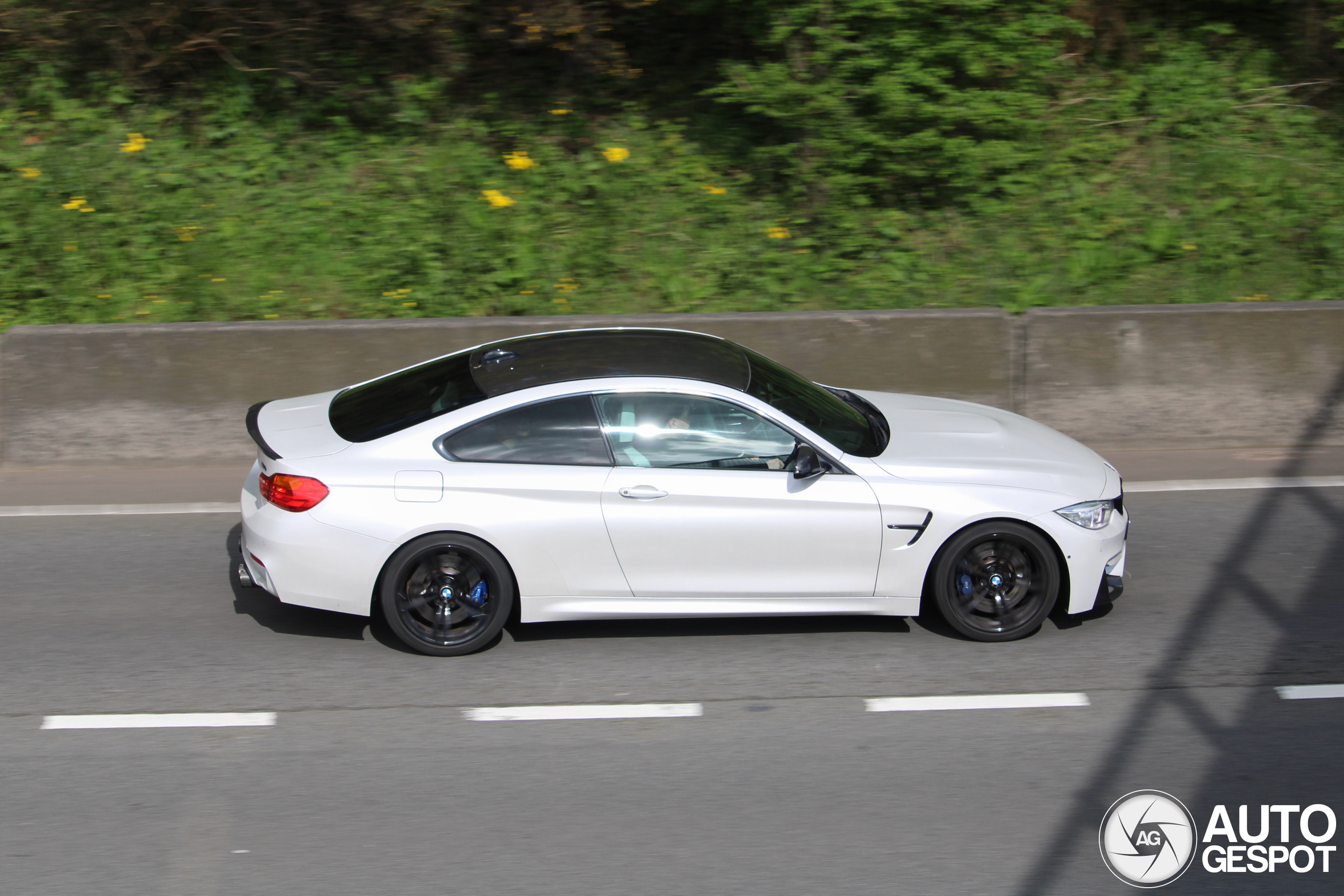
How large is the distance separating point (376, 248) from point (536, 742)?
21.7ft

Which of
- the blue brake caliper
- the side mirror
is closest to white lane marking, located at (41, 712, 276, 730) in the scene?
the blue brake caliper

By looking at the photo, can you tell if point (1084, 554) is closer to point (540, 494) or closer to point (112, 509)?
point (540, 494)

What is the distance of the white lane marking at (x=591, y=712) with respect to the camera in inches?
210

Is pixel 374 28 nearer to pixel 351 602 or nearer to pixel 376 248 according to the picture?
pixel 376 248

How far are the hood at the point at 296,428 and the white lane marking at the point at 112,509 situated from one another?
1.73 metres

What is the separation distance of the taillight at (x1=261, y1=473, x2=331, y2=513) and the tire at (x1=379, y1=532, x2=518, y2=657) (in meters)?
0.43

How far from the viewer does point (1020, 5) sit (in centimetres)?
1123

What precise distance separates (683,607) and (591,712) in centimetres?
72

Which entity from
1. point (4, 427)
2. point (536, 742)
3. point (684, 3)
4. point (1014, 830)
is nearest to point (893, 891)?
point (1014, 830)

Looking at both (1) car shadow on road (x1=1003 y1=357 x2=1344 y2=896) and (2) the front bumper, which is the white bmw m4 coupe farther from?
(1) car shadow on road (x1=1003 y1=357 x2=1344 y2=896)

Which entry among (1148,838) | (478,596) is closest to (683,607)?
(478,596)

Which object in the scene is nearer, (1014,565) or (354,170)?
(1014,565)

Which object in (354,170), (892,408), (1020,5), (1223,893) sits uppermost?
(1020,5)

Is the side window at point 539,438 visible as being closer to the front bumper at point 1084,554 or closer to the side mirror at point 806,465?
the side mirror at point 806,465
